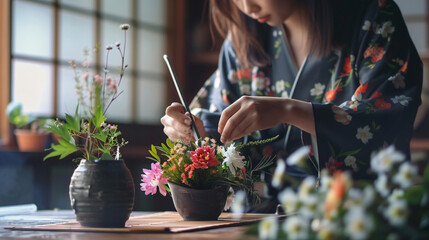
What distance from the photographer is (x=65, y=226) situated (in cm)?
114

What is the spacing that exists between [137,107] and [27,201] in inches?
49.9

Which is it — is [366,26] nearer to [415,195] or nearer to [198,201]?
[198,201]

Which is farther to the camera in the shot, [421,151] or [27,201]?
[421,151]

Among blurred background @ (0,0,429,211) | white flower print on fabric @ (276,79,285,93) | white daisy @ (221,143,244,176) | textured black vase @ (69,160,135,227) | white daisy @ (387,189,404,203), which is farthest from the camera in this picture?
blurred background @ (0,0,429,211)

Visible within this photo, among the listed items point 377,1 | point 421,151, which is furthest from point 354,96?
point 421,151

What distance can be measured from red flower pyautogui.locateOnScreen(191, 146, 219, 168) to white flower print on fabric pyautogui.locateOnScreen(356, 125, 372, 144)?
40cm

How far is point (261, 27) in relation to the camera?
1862mm

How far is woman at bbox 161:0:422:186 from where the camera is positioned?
1.36 m

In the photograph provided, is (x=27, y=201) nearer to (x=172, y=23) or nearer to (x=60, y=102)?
(x=60, y=102)

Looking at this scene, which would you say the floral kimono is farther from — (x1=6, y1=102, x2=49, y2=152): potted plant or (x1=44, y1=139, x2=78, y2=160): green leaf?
(x1=6, y1=102, x2=49, y2=152): potted plant

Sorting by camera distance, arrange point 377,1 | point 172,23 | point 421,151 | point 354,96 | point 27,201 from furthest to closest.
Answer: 1. point 172,23
2. point 421,151
3. point 27,201
4. point 377,1
5. point 354,96

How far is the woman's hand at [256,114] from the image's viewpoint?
4.14ft

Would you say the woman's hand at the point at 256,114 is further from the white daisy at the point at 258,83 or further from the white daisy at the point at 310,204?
the white daisy at the point at 310,204

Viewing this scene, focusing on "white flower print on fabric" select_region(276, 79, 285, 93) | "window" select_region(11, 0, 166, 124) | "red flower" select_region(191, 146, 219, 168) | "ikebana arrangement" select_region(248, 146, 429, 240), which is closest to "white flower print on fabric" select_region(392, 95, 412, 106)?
"white flower print on fabric" select_region(276, 79, 285, 93)
